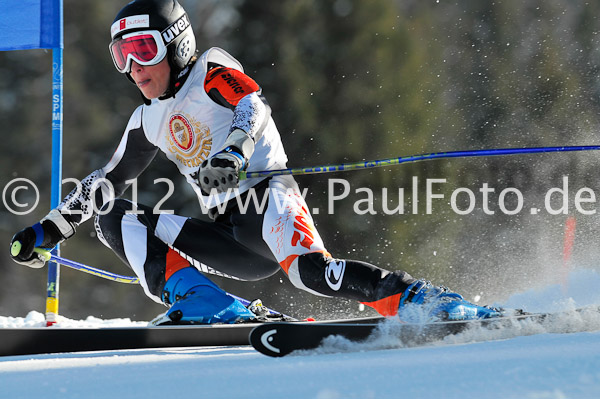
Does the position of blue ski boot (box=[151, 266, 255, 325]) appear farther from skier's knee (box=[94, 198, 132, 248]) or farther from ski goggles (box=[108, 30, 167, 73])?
ski goggles (box=[108, 30, 167, 73])

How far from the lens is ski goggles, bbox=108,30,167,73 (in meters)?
2.55

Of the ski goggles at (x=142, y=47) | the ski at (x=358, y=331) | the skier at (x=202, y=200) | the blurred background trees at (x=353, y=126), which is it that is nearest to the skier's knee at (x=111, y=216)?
the skier at (x=202, y=200)

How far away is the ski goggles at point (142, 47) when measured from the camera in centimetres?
255

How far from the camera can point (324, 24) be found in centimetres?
1048

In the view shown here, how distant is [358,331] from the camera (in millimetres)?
1964

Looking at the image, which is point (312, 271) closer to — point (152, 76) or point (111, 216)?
point (111, 216)

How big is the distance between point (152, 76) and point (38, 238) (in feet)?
2.45

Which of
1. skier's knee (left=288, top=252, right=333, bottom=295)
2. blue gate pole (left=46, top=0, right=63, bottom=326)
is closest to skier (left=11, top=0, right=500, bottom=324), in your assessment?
skier's knee (left=288, top=252, right=333, bottom=295)

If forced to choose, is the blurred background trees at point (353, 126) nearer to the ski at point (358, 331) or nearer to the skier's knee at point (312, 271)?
the skier's knee at point (312, 271)

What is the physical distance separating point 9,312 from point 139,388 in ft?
27.7

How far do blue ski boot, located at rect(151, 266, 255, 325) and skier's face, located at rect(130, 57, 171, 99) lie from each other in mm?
659

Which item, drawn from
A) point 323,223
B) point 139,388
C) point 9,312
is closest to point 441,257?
point 323,223

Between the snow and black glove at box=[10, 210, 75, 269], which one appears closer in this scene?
the snow

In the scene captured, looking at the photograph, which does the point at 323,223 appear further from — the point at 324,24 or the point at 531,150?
the point at 531,150
